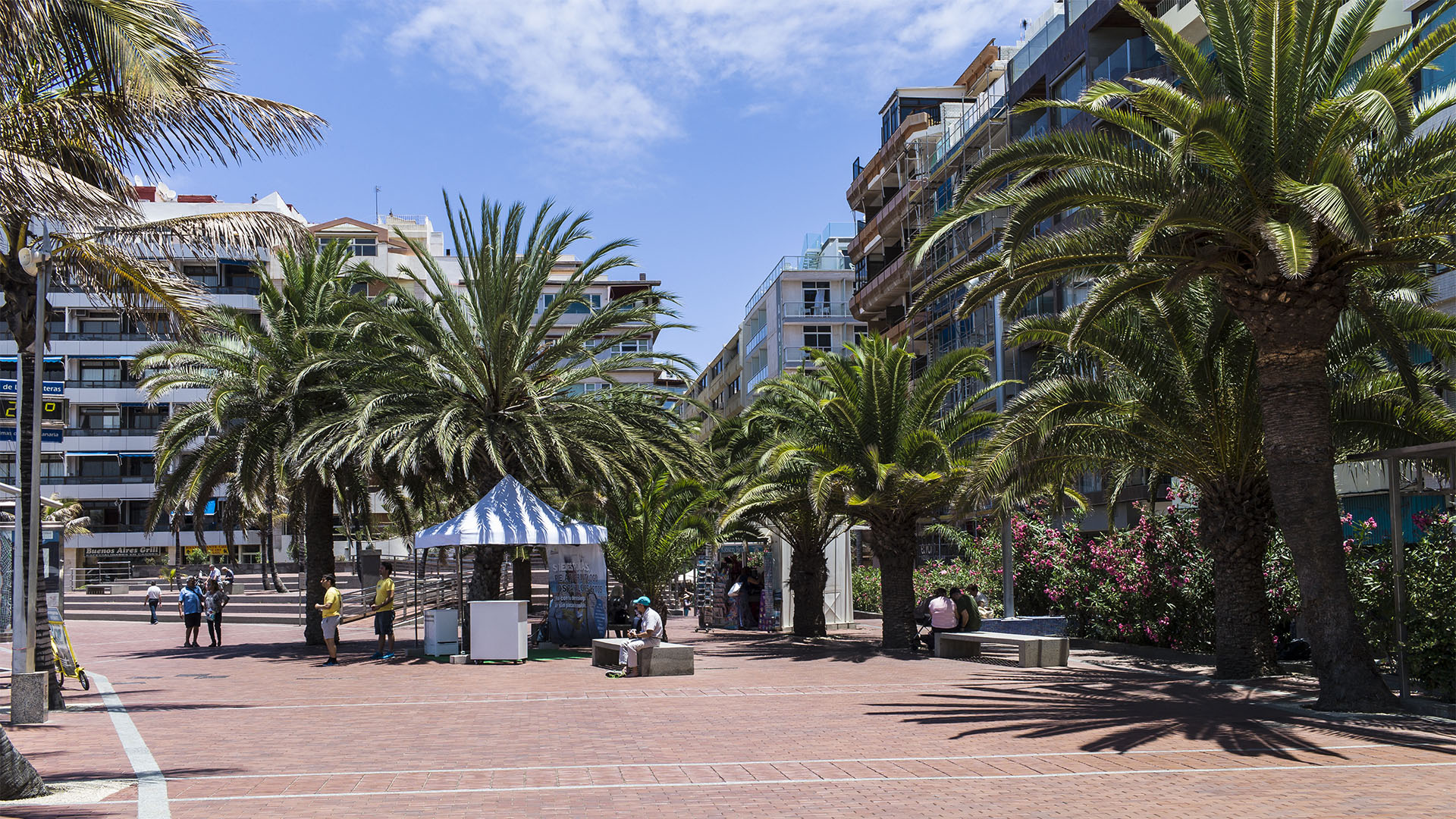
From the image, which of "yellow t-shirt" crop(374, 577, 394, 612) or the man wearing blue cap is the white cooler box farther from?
the man wearing blue cap

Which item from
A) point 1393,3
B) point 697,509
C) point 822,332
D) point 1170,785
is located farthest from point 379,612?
point 822,332

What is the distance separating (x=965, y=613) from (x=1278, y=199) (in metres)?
11.8

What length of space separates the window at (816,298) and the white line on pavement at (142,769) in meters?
59.4

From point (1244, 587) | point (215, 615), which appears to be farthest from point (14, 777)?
point (215, 615)

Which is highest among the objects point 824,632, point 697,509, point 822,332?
point 822,332

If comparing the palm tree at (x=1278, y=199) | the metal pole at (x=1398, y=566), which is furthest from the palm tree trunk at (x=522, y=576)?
the metal pole at (x=1398, y=566)

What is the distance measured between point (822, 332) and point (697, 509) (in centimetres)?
4286

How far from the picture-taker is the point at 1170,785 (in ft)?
29.5

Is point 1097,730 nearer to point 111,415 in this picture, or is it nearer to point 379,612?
point 379,612

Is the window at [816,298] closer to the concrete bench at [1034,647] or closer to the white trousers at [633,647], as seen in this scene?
the concrete bench at [1034,647]

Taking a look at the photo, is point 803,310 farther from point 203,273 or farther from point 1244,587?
point 1244,587

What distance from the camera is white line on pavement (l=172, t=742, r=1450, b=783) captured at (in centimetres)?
968

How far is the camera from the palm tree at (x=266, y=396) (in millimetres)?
24094

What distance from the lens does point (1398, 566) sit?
1364 centimetres
